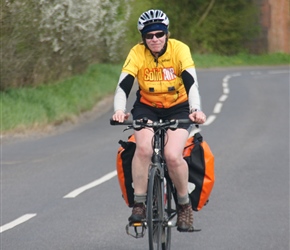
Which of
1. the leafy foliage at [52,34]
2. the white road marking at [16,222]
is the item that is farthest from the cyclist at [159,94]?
the leafy foliage at [52,34]

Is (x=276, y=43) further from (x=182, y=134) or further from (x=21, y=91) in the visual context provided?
(x=182, y=134)

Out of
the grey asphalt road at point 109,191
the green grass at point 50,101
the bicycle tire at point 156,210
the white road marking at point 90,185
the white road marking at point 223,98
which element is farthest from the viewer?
the white road marking at point 223,98

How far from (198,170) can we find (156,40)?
114cm

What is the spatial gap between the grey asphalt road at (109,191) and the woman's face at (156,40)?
1.90m

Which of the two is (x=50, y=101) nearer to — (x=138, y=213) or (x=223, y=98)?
(x=223, y=98)

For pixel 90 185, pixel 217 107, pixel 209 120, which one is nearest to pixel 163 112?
pixel 90 185

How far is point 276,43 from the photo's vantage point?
59.5 meters

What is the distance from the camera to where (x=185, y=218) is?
26.7 ft

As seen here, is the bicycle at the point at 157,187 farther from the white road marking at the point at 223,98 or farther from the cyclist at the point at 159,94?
the white road marking at the point at 223,98

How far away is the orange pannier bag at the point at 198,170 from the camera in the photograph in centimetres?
827

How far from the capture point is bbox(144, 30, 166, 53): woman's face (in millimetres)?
7859

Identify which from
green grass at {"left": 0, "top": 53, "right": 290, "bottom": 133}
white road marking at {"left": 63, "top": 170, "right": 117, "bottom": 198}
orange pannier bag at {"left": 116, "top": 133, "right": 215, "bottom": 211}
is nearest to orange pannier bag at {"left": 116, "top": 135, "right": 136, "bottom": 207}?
orange pannier bag at {"left": 116, "top": 133, "right": 215, "bottom": 211}

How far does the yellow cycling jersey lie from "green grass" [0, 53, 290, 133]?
11.6 m

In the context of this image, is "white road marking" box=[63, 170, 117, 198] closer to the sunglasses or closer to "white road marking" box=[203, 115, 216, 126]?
the sunglasses
